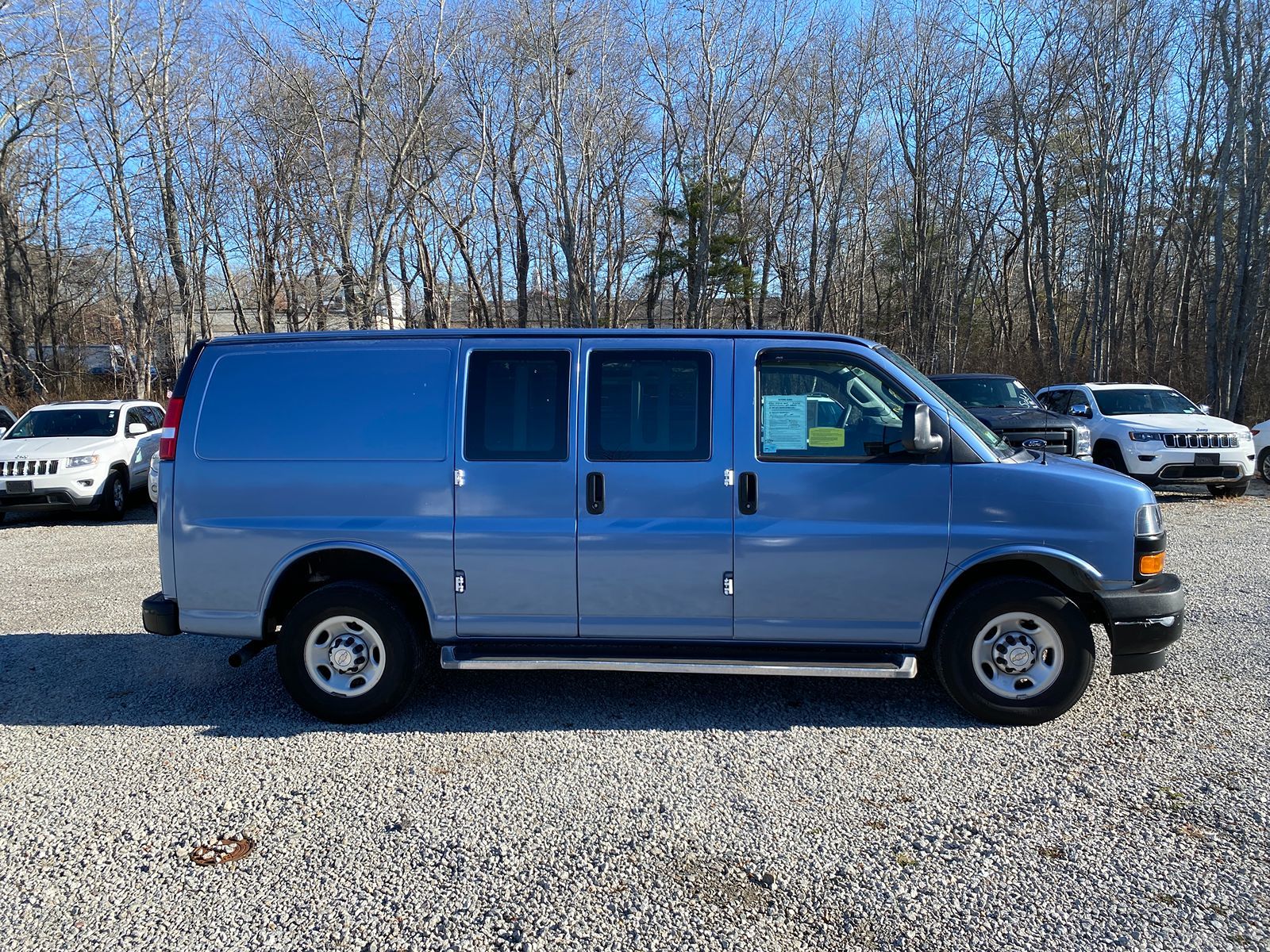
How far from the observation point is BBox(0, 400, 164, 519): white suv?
36.8 ft

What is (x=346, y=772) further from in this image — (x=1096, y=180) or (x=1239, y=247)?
(x=1096, y=180)

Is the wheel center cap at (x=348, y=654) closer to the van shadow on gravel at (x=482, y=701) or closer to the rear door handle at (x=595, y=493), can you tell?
the van shadow on gravel at (x=482, y=701)

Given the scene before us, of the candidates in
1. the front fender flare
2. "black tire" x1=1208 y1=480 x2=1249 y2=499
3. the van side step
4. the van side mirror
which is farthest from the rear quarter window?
"black tire" x1=1208 y1=480 x2=1249 y2=499

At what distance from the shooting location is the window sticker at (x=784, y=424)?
14.0 feet

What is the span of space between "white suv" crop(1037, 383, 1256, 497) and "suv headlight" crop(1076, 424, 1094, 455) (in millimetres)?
285

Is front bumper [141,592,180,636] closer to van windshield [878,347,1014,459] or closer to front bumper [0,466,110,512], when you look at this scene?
van windshield [878,347,1014,459]

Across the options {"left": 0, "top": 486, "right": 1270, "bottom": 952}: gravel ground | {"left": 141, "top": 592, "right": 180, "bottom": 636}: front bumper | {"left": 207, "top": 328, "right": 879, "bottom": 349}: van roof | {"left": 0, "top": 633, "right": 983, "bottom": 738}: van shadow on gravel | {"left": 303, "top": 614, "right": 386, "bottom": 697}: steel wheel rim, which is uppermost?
{"left": 207, "top": 328, "right": 879, "bottom": 349}: van roof

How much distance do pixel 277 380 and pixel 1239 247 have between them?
21.0 m

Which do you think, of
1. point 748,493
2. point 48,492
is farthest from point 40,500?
point 748,493

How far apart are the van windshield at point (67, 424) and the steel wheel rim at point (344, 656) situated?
10436 mm

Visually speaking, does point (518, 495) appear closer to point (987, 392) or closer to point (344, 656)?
point (344, 656)

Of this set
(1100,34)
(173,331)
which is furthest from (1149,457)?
(173,331)

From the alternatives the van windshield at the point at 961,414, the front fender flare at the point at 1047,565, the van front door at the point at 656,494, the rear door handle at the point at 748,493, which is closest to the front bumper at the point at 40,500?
the van front door at the point at 656,494

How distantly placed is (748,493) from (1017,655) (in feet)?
5.37
